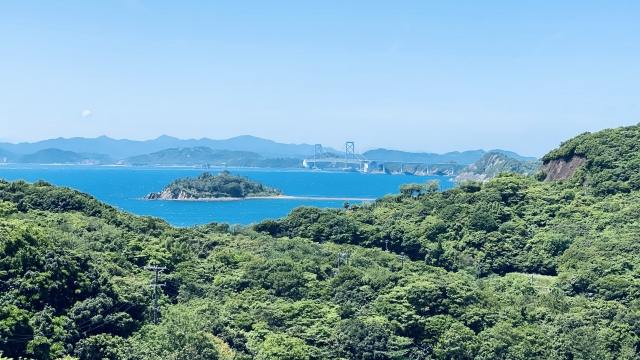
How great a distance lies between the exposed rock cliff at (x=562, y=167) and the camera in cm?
4328

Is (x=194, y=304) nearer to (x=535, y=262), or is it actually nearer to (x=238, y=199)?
(x=535, y=262)

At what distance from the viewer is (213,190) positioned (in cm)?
9612

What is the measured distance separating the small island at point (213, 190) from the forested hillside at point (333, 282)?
2250 inches

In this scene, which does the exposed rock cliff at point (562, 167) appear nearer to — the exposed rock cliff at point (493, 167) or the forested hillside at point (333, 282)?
the forested hillside at point (333, 282)

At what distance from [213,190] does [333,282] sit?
74.2 m

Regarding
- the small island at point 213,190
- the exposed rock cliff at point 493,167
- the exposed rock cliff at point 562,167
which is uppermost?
the exposed rock cliff at point 562,167

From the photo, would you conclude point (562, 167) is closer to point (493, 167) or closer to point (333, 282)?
point (333, 282)

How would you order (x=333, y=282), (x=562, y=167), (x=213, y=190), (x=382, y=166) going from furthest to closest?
(x=382, y=166), (x=213, y=190), (x=562, y=167), (x=333, y=282)

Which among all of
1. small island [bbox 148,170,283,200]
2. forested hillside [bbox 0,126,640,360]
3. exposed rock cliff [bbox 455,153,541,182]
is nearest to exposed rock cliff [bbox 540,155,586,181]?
forested hillside [bbox 0,126,640,360]

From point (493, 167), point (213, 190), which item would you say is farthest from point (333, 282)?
point (493, 167)

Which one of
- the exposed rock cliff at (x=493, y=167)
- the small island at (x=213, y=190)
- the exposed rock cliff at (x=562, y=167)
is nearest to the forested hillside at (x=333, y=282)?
the exposed rock cliff at (x=562, y=167)

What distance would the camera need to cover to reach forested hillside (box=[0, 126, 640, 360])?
1684 centimetres

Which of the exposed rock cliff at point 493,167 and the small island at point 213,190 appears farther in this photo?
the exposed rock cliff at point 493,167

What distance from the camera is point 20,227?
18453mm
